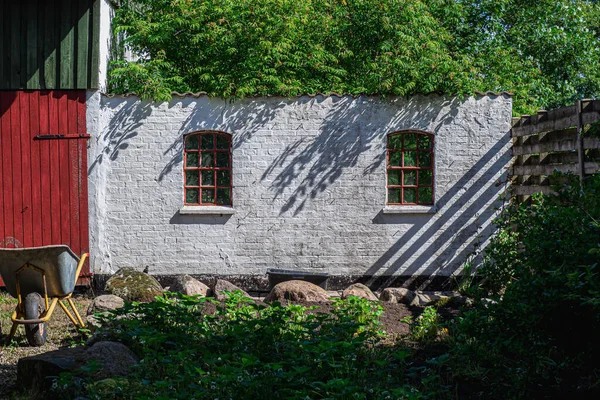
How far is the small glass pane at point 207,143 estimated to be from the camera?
11.1m

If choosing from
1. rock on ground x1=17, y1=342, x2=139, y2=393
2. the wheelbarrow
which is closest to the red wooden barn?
the wheelbarrow

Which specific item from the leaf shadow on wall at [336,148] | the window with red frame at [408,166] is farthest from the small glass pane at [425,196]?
the leaf shadow on wall at [336,148]

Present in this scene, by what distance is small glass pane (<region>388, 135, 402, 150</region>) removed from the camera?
1124cm

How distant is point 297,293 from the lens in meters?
8.88

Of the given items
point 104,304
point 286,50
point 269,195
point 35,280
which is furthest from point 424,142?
point 35,280

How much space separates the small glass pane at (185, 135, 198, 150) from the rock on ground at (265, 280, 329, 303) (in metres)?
3.07

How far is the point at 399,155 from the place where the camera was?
36.9 ft

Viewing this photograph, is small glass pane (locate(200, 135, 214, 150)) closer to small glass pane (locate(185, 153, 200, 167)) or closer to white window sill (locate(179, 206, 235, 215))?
small glass pane (locate(185, 153, 200, 167))

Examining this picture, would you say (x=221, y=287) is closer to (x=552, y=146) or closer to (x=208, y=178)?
(x=208, y=178)

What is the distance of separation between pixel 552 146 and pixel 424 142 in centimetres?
225

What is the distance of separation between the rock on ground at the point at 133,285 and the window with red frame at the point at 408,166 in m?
3.73

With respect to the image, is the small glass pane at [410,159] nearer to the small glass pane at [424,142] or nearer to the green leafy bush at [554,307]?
the small glass pane at [424,142]

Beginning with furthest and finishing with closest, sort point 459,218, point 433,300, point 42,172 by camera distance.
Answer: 1. point 459,218
2. point 42,172
3. point 433,300

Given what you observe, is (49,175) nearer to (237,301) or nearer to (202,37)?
(202,37)
